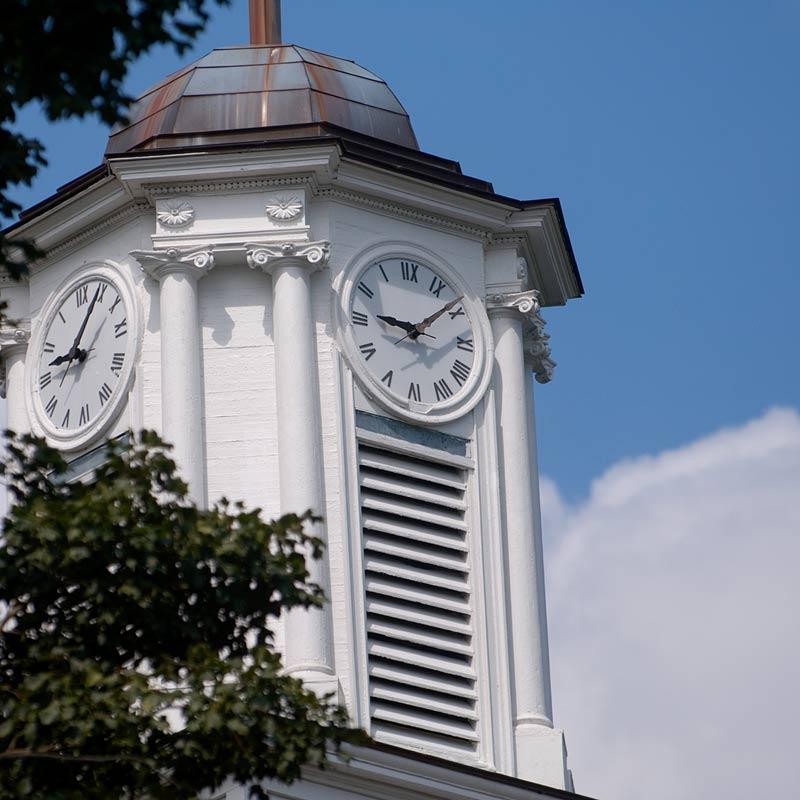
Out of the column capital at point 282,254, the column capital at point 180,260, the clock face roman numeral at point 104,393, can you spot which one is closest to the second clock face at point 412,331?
the column capital at point 282,254

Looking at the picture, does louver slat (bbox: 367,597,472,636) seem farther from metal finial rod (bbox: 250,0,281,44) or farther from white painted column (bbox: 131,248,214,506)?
metal finial rod (bbox: 250,0,281,44)

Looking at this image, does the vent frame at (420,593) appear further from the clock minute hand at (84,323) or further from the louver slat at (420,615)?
the clock minute hand at (84,323)

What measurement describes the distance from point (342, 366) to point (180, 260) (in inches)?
94.5

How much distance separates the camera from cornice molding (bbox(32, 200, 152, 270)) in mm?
40406

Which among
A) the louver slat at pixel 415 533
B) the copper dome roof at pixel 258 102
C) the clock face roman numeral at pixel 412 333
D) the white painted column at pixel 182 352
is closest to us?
the white painted column at pixel 182 352

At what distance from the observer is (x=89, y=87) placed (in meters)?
23.5

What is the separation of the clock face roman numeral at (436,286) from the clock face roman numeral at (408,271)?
24 cm

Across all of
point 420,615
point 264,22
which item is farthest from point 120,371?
point 264,22

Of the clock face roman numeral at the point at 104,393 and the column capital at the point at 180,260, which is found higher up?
the column capital at the point at 180,260

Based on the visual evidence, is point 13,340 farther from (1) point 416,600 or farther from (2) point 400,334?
(1) point 416,600

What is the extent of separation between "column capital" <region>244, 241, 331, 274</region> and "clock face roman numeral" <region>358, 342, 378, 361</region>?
46.5 inches

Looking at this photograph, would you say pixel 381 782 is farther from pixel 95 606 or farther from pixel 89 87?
pixel 89 87

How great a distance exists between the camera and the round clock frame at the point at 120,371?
131 ft

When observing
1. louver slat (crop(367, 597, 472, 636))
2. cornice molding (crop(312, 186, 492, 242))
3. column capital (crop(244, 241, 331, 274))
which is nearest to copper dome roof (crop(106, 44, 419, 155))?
cornice molding (crop(312, 186, 492, 242))
